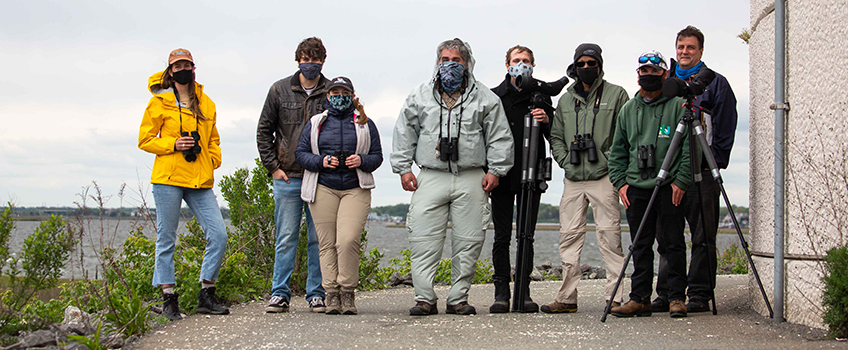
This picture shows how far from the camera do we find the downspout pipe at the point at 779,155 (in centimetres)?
522

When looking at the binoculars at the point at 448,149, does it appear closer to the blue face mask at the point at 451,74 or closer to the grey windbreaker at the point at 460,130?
the grey windbreaker at the point at 460,130

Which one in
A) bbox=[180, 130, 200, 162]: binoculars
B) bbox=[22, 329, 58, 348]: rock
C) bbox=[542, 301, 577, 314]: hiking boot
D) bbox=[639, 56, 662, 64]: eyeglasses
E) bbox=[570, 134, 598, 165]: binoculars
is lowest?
bbox=[22, 329, 58, 348]: rock

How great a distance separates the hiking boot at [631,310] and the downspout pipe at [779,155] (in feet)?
3.00

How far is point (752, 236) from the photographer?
600 cm

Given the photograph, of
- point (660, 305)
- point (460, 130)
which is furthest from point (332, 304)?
point (660, 305)

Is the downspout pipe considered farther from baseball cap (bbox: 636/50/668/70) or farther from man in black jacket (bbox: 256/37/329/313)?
man in black jacket (bbox: 256/37/329/313)

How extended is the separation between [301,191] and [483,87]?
1.74 m

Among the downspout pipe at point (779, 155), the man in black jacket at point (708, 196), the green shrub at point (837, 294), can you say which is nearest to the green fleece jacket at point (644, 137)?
the man in black jacket at point (708, 196)

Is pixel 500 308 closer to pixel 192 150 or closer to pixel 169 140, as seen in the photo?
pixel 192 150

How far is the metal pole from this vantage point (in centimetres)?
522

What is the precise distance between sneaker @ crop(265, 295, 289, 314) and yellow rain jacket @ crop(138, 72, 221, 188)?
1.09m

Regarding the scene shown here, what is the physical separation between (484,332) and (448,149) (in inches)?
58.6

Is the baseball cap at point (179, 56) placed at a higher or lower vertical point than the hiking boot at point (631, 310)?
higher

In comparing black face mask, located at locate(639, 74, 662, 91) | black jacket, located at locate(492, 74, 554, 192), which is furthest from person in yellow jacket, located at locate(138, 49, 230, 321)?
black face mask, located at locate(639, 74, 662, 91)
